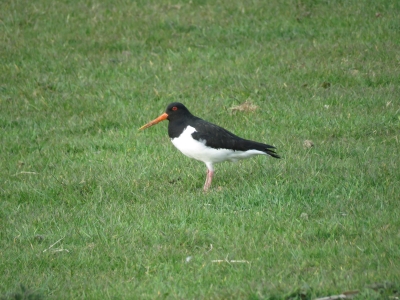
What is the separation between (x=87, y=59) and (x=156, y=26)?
74.2 inches

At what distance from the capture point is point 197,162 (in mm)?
9234

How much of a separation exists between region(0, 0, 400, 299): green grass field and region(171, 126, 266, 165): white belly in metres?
0.32

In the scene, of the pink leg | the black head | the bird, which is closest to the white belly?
the bird

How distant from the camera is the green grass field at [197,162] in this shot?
5.89 metres

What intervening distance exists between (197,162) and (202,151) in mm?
1331

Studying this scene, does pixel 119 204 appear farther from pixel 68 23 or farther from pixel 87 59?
pixel 68 23

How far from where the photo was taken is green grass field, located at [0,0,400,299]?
19.3 ft

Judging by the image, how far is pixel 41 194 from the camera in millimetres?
8148

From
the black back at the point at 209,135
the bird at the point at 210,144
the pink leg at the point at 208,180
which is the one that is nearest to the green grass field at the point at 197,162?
the pink leg at the point at 208,180

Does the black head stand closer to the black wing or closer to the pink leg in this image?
the black wing

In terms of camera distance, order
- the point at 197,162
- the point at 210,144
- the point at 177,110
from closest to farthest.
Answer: the point at 210,144 < the point at 177,110 < the point at 197,162

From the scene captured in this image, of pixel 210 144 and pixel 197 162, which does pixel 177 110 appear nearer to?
pixel 210 144

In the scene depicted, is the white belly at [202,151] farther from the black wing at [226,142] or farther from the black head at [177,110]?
the black head at [177,110]

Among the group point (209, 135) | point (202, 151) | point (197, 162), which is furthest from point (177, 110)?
point (197, 162)
